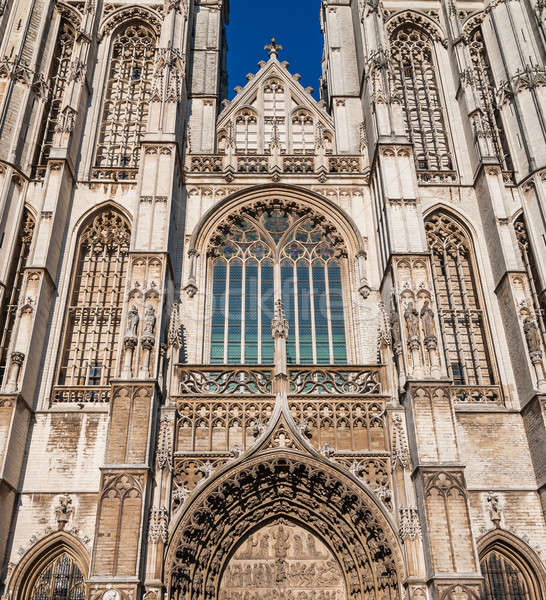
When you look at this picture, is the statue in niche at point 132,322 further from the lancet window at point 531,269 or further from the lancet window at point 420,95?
the lancet window at point 420,95

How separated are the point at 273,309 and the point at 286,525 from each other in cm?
538

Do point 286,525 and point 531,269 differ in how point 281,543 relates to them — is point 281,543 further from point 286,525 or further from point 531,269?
point 531,269

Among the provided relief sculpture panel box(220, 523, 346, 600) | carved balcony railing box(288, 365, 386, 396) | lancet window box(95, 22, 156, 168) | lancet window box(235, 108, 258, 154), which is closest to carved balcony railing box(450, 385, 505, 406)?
carved balcony railing box(288, 365, 386, 396)

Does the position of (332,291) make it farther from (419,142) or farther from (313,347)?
(419,142)

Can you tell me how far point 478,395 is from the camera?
15969 mm

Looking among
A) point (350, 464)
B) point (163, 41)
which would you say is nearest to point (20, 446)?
point (350, 464)

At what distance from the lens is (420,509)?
13.2m

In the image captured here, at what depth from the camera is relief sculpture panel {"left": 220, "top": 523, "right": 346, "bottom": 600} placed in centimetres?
1388

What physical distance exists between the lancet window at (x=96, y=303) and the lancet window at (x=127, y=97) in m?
2.38

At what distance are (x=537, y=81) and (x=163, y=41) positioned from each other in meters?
10.8

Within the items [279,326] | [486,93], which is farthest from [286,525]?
[486,93]

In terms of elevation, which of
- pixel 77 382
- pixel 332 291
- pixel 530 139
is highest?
pixel 530 139

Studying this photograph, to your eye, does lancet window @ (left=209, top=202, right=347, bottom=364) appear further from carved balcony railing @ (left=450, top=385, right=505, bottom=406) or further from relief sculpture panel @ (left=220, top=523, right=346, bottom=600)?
relief sculpture panel @ (left=220, top=523, right=346, bottom=600)

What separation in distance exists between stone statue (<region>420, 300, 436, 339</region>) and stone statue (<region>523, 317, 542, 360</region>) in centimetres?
222
